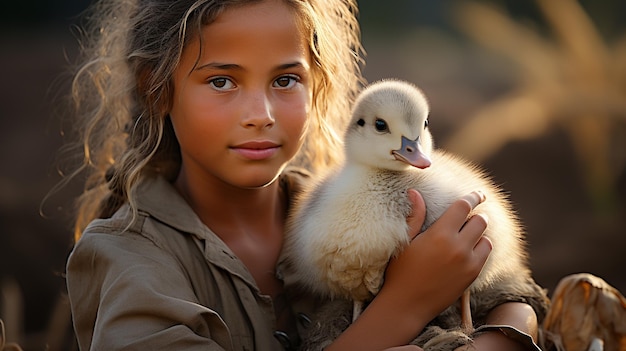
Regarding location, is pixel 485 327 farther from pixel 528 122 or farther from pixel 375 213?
pixel 528 122

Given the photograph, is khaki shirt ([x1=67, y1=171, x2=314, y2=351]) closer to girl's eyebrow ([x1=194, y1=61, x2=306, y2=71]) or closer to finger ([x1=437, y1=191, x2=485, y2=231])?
girl's eyebrow ([x1=194, y1=61, x2=306, y2=71])

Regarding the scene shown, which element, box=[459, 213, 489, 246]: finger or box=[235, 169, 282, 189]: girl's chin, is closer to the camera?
box=[459, 213, 489, 246]: finger

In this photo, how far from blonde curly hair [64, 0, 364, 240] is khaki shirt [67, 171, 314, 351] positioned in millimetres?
88

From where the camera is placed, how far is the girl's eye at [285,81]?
1.93 m

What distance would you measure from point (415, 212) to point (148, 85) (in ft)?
2.48

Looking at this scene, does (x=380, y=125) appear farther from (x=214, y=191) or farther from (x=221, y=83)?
(x=214, y=191)

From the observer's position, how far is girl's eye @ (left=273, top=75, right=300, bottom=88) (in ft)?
6.32

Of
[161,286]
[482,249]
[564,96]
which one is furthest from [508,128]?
[161,286]

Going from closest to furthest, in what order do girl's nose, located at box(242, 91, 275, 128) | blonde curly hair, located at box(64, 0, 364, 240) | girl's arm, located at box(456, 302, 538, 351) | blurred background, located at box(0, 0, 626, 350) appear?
girl's arm, located at box(456, 302, 538, 351) < girl's nose, located at box(242, 91, 275, 128) < blonde curly hair, located at box(64, 0, 364, 240) < blurred background, located at box(0, 0, 626, 350)

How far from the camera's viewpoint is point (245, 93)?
1.86 m

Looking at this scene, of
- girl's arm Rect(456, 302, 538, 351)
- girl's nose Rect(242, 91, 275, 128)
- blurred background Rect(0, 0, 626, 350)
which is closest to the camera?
girl's arm Rect(456, 302, 538, 351)

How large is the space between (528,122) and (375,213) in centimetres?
276

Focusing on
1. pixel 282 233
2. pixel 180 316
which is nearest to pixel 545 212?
pixel 282 233

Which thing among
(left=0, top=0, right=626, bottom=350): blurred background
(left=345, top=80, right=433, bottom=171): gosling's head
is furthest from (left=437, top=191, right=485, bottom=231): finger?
(left=0, top=0, right=626, bottom=350): blurred background
